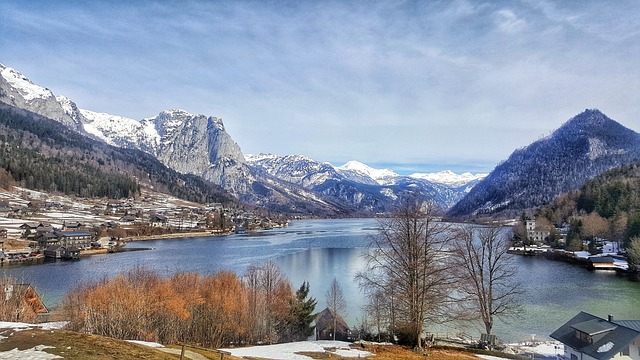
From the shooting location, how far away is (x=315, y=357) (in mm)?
21719

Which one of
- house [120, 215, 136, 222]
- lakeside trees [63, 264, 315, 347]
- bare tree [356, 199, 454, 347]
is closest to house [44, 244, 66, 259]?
lakeside trees [63, 264, 315, 347]

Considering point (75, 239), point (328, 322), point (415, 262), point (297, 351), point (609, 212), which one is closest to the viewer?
point (297, 351)

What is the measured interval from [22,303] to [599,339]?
150ft

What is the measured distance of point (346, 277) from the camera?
208 ft

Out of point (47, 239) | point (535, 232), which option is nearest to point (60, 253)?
point (47, 239)

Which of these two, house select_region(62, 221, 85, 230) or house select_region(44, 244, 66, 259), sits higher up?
house select_region(62, 221, 85, 230)

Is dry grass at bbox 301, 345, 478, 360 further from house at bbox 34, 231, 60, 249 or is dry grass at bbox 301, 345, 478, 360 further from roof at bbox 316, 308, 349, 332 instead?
house at bbox 34, 231, 60, 249

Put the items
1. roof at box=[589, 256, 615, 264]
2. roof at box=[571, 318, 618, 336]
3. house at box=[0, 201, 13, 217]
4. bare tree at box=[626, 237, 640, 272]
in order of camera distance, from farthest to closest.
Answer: house at box=[0, 201, 13, 217]
roof at box=[589, 256, 615, 264]
bare tree at box=[626, 237, 640, 272]
roof at box=[571, 318, 618, 336]

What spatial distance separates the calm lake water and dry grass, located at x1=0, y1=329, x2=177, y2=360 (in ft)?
92.5

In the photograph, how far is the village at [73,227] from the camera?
319 feet

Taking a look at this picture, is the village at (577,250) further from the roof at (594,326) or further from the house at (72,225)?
the house at (72,225)

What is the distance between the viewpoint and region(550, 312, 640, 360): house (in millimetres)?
27062

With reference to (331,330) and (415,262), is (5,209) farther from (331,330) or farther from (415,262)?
(415,262)

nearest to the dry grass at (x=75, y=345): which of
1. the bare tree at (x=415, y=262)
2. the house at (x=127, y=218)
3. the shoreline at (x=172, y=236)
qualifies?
the bare tree at (x=415, y=262)
